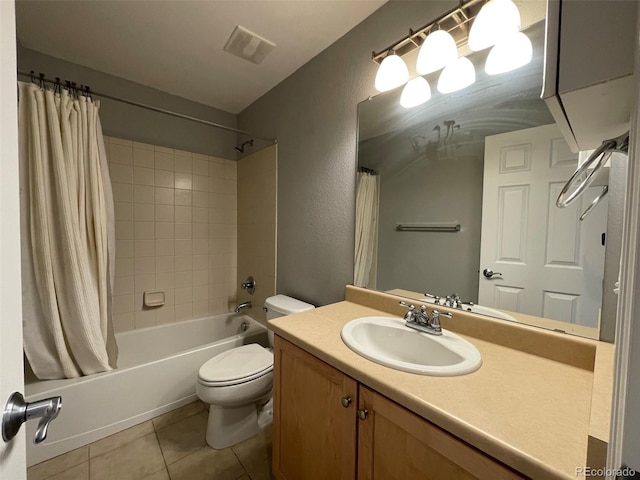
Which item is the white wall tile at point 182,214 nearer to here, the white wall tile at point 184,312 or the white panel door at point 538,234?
the white wall tile at point 184,312

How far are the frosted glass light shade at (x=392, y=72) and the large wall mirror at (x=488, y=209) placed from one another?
10cm

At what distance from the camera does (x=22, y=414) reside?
1.42 feet

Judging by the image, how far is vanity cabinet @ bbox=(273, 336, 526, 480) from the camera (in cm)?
59

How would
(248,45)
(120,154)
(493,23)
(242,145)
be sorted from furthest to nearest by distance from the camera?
(242,145) < (120,154) < (248,45) < (493,23)

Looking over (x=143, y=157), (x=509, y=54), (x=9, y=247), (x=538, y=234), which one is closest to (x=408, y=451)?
(x=538, y=234)

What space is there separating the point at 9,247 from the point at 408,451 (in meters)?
0.97

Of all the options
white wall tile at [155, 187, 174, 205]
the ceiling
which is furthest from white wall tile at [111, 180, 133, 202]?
the ceiling

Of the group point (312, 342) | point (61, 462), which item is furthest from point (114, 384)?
point (312, 342)

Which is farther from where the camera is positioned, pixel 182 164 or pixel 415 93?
pixel 182 164

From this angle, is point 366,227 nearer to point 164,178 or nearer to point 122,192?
point 164,178

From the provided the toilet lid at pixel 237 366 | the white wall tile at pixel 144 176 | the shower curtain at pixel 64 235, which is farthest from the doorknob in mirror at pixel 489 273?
the white wall tile at pixel 144 176

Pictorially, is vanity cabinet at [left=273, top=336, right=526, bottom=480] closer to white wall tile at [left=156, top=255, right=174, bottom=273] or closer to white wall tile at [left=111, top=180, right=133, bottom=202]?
white wall tile at [left=156, top=255, right=174, bottom=273]

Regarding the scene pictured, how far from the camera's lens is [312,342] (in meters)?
0.95

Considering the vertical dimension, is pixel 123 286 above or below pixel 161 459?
above
